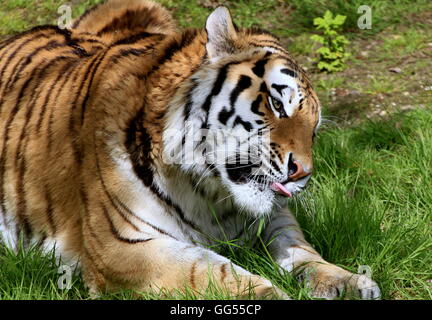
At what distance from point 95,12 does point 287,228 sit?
1.45 metres

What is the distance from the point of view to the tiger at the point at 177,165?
260 centimetres

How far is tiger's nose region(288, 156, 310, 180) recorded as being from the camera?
2574 mm

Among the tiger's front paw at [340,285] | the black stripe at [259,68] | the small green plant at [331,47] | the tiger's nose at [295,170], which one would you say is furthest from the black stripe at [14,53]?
the small green plant at [331,47]

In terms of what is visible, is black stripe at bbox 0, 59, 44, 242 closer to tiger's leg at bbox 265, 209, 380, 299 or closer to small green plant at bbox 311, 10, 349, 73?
tiger's leg at bbox 265, 209, 380, 299

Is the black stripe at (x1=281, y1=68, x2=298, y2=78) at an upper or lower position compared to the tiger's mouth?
upper

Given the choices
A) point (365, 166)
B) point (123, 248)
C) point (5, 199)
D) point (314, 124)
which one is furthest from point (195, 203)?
point (365, 166)

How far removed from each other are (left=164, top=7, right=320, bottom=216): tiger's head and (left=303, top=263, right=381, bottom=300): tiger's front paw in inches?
12.0

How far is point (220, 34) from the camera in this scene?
263cm

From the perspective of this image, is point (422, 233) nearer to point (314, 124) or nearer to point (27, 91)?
point (314, 124)

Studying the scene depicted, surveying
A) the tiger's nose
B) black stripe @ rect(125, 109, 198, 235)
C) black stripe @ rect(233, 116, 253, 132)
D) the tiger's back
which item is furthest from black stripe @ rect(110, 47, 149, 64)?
the tiger's nose

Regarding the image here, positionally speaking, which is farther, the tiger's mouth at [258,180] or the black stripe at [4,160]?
the black stripe at [4,160]

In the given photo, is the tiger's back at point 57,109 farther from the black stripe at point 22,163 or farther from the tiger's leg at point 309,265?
the tiger's leg at point 309,265

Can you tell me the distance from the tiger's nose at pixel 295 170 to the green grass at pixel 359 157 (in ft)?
1.22

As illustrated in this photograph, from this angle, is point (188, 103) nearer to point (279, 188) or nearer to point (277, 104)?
point (277, 104)
